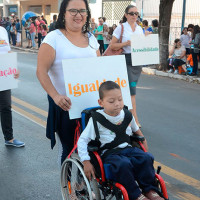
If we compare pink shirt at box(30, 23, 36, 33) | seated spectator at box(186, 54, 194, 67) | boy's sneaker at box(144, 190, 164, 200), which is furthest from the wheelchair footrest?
pink shirt at box(30, 23, 36, 33)

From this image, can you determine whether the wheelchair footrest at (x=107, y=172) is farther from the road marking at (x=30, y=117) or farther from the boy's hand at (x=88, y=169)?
the road marking at (x=30, y=117)

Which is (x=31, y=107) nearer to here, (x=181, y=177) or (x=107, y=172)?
(x=181, y=177)

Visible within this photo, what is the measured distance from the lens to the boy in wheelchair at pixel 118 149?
273 cm

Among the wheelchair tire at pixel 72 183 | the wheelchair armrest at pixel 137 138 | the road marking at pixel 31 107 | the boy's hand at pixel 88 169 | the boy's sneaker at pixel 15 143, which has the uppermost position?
the wheelchair armrest at pixel 137 138

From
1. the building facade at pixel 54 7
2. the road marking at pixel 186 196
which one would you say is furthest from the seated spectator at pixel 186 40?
the road marking at pixel 186 196

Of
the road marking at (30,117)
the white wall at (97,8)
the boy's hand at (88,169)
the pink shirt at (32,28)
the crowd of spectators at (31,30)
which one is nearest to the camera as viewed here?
the boy's hand at (88,169)

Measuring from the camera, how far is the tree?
12.0 m

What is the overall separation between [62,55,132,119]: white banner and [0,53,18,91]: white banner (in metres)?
2.01

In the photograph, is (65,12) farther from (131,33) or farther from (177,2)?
(177,2)

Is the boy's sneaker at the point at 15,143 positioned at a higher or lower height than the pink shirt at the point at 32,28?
lower

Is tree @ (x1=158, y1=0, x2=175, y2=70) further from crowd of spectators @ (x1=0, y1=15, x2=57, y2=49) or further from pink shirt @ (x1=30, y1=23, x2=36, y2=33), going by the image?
pink shirt @ (x1=30, y1=23, x2=36, y2=33)

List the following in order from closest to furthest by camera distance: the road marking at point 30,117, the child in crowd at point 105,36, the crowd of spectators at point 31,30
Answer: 1. the road marking at point 30,117
2. the child in crowd at point 105,36
3. the crowd of spectators at point 31,30

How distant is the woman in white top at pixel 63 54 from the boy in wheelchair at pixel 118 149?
0.98 feet

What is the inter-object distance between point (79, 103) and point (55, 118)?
0.31 metres
